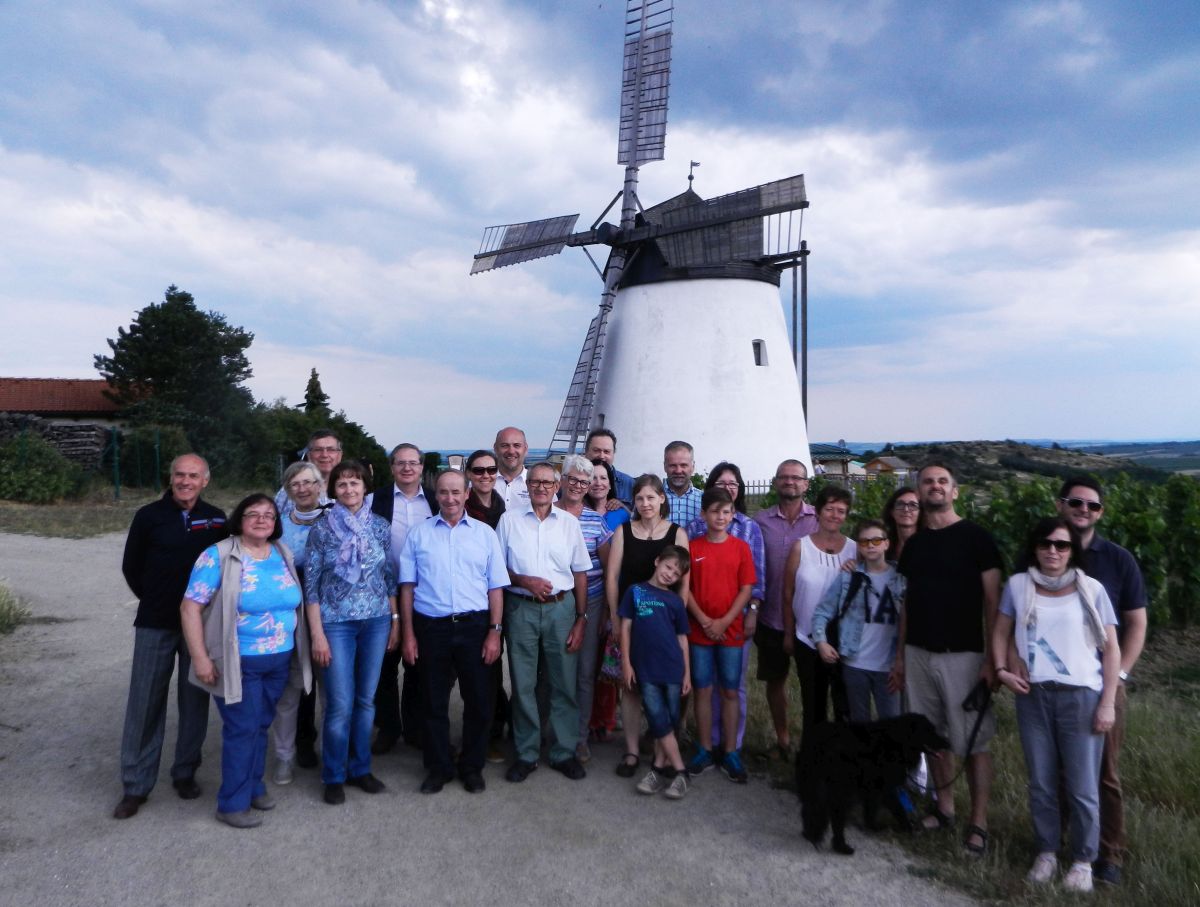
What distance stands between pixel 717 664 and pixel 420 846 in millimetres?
1719

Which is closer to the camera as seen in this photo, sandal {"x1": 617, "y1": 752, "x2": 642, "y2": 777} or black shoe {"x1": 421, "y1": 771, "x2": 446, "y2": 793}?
black shoe {"x1": 421, "y1": 771, "x2": 446, "y2": 793}

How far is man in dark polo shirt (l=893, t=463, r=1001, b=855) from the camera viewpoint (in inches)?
139

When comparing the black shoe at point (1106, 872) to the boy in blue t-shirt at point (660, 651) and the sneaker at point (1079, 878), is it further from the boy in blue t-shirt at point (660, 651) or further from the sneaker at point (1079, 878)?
the boy in blue t-shirt at point (660, 651)

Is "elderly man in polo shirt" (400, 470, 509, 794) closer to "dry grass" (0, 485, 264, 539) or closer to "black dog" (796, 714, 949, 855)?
"black dog" (796, 714, 949, 855)

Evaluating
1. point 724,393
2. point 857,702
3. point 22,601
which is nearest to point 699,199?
point 724,393

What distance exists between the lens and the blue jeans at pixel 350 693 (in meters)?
4.01

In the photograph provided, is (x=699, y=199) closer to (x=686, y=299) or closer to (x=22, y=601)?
(x=686, y=299)

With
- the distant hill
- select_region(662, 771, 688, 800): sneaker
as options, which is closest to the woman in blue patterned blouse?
select_region(662, 771, 688, 800): sneaker

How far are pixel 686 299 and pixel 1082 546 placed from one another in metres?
14.2

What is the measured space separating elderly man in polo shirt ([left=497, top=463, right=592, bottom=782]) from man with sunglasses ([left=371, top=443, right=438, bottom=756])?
21.7 inches

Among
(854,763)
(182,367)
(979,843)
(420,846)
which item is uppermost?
(182,367)

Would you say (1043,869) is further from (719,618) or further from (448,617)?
(448,617)

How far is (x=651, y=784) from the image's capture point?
4137 millimetres

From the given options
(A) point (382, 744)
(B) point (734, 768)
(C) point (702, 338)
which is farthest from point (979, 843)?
(C) point (702, 338)
